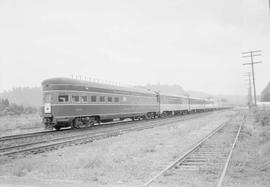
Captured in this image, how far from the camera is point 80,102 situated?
2167 centimetres

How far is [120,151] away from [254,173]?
574cm

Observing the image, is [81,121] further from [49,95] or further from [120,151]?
[120,151]

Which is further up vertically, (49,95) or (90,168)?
(49,95)

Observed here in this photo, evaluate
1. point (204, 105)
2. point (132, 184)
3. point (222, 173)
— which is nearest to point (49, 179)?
point (132, 184)

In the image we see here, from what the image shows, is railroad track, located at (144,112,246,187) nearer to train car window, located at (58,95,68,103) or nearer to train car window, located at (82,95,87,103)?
train car window, located at (58,95,68,103)

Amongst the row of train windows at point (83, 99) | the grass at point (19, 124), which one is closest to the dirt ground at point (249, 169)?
the row of train windows at point (83, 99)

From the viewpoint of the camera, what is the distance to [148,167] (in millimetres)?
9125

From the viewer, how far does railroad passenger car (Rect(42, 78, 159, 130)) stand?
20094 mm

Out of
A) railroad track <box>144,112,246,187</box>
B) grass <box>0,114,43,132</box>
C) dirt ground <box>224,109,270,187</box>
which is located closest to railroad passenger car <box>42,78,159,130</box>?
grass <box>0,114,43,132</box>

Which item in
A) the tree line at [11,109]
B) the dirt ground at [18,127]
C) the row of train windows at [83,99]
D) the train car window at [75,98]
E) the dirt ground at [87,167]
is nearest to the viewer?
the dirt ground at [87,167]

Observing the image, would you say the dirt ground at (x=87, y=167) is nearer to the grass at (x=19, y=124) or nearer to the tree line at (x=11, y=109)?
the grass at (x=19, y=124)

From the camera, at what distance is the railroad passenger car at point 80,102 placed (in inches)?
791

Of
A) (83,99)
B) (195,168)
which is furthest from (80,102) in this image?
(195,168)

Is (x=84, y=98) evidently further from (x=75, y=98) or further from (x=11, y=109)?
(x=11, y=109)
